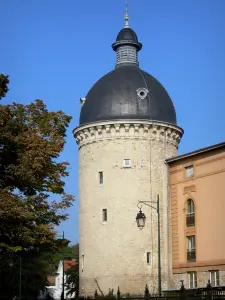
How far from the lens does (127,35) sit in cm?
4600

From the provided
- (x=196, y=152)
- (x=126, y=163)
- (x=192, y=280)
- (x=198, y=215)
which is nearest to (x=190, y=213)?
(x=198, y=215)

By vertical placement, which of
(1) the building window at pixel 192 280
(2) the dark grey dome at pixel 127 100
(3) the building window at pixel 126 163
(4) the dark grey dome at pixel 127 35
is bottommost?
(1) the building window at pixel 192 280

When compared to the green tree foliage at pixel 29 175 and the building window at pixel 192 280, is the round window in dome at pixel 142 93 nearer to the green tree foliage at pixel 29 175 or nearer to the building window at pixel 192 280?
the green tree foliage at pixel 29 175

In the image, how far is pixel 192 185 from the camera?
1570 inches

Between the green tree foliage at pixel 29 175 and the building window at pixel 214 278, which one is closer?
the green tree foliage at pixel 29 175

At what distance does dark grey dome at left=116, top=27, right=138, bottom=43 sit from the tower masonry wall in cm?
803

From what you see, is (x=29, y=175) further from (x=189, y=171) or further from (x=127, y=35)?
(x=127, y=35)

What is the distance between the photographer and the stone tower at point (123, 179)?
40000 millimetres

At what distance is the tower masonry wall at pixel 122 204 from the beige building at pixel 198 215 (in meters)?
0.72

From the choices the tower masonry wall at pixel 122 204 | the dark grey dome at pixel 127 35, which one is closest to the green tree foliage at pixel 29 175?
the tower masonry wall at pixel 122 204

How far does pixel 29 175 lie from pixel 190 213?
15.8 meters

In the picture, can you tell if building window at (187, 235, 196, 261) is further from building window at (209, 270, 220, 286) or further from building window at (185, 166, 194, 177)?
building window at (185, 166, 194, 177)

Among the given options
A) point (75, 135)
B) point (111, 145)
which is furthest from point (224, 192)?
point (75, 135)

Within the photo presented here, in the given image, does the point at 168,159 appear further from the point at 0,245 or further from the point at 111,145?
the point at 0,245
